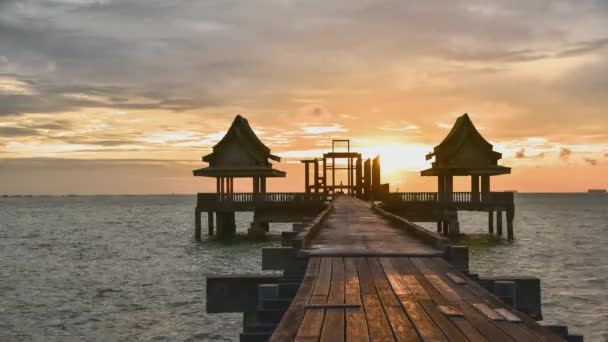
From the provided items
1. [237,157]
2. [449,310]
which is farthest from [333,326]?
[237,157]

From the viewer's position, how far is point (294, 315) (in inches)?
258

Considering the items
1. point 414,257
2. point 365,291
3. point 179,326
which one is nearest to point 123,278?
point 179,326

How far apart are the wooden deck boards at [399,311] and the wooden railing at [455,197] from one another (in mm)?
34370

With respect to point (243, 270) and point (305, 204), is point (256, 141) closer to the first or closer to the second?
point (305, 204)

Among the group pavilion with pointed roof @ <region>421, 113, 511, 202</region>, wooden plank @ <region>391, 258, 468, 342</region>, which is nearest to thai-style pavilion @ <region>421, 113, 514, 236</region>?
pavilion with pointed roof @ <region>421, 113, 511, 202</region>

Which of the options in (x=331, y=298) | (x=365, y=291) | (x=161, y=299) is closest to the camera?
(x=331, y=298)

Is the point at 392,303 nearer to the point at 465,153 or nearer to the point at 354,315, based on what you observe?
the point at 354,315

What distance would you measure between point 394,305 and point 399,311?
317 mm

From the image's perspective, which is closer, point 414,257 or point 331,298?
point 331,298

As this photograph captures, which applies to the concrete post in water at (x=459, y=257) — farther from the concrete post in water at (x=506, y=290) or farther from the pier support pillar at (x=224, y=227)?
the pier support pillar at (x=224, y=227)

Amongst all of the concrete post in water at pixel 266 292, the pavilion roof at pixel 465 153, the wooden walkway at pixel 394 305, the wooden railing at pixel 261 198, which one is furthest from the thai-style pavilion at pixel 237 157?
the concrete post in water at pixel 266 292

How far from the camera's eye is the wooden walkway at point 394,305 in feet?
19.2

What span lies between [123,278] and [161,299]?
25.0 feet

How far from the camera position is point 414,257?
11195 mm
